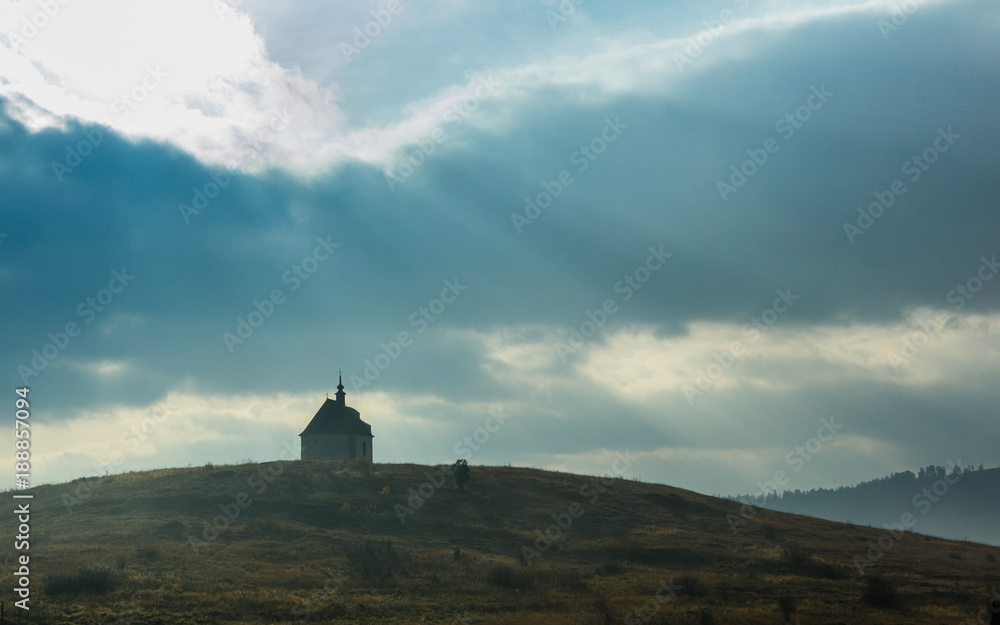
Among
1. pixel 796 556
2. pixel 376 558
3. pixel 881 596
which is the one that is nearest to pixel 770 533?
pixel 796 556

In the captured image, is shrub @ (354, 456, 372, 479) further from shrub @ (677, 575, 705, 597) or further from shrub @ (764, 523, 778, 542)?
shrub @ (677, 575, 705, 597)

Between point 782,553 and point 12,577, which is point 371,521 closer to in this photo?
point 12,577

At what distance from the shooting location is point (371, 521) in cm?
4831

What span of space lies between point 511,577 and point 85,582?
1745cm

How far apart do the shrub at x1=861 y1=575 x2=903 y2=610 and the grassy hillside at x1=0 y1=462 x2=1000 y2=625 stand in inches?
3.2

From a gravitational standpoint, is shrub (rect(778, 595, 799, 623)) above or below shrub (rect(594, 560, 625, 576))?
below

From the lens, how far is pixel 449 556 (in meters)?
41.0

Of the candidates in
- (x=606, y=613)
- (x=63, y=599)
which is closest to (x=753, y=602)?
(x=606, y=613)

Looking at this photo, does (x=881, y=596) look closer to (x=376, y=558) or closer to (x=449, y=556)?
(x=449, y=556)

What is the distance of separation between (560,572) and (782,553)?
498 inches

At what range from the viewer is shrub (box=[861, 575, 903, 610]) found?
3416 centimetres

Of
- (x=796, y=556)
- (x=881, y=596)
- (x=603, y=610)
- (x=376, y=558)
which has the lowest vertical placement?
(x=881, y=596)

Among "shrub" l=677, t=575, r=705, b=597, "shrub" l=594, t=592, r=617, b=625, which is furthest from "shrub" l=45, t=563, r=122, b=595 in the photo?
"shrub" l=677, t=575, r=705, b=597

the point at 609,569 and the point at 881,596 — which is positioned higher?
the point at 609,569
